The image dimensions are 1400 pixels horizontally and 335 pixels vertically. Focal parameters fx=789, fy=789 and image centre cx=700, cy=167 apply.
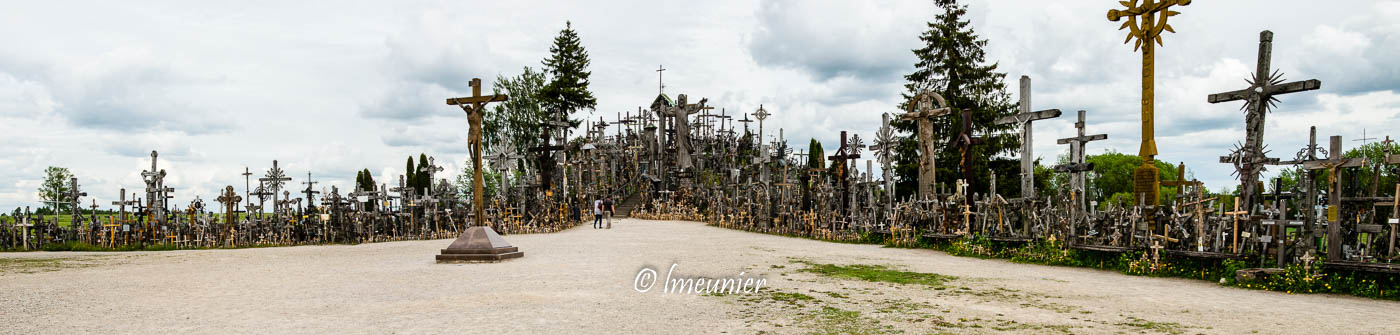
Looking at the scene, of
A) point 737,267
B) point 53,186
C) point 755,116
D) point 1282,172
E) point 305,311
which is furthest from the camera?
point 53,186

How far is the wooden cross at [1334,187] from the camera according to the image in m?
11.3

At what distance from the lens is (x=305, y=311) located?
973cm

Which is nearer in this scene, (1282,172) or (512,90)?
(1282,172)

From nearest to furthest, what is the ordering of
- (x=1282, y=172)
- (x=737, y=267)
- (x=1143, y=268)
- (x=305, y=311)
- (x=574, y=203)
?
1. (x=305, y=311)
2. (x=1143, y=268)
3. (x=737, y=267)
4. (x=574, y=203)
5. (x=1282, y=172)

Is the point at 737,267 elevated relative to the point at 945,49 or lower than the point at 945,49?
lower

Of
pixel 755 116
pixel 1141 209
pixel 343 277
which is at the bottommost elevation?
pixel 343 277

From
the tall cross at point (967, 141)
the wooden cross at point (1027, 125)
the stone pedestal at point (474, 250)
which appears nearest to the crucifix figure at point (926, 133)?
the tall cross at point (967, 141)

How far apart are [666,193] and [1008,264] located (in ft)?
86.9

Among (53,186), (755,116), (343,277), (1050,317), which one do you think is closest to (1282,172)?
(755,116)

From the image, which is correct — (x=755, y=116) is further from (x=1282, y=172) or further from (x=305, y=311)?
(x=305, y=311)

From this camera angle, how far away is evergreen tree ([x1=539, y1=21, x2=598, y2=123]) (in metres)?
51.1

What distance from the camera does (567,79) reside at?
51.8 meters

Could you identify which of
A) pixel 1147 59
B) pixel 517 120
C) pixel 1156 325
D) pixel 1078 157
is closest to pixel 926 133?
pixel 1078 157

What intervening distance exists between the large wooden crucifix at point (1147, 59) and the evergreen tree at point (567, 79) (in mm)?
39304
